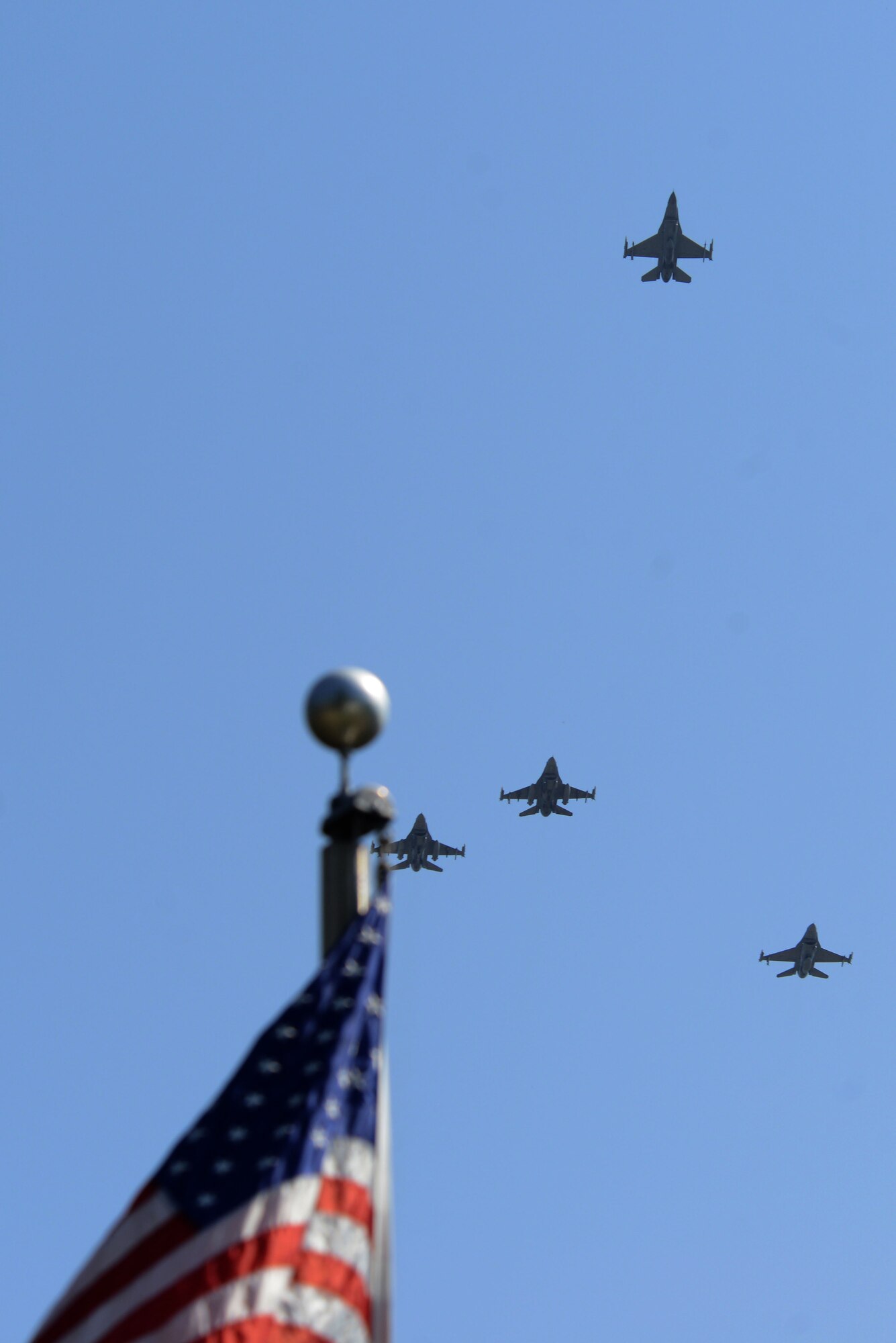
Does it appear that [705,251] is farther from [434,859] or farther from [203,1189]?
[203,1189]

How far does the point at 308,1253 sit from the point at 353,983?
1.41 metres

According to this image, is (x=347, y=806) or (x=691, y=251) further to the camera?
(x=691, y=251)

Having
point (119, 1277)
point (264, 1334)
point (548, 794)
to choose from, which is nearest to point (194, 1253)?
point (119, 1277)

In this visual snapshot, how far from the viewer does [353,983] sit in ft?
35.7

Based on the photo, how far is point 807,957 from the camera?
8712 centimetres

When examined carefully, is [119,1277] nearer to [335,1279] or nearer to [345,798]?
[335,1279]

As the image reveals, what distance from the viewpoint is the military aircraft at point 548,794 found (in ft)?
280

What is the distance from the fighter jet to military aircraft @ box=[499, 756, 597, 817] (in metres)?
20.1

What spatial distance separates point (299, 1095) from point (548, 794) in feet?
247

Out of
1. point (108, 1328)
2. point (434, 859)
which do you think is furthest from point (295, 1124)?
point (434, 859)

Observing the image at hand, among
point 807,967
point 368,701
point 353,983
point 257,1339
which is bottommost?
point 257,1339

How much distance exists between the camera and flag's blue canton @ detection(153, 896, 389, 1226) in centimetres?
1020

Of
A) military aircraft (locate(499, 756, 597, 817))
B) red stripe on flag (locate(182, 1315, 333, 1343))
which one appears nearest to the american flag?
red stripe on flag (locate(182, 1315, 333, 1343))

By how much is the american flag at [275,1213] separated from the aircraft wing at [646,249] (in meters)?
76.2
